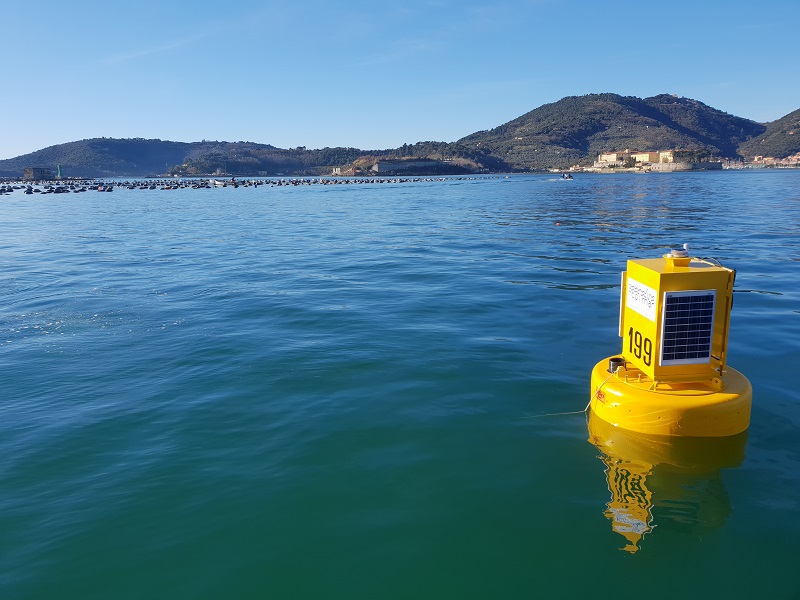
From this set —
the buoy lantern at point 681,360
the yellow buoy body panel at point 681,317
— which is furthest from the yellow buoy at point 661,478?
the yellow buoy body panel at point 681,317

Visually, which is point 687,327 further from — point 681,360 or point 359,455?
point 359,455

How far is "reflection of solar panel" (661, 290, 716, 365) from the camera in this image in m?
6.65

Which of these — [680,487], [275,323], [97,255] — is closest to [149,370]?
[275,323]

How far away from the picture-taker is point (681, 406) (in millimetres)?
6633

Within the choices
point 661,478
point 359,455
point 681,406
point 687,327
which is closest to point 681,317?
point 687,327

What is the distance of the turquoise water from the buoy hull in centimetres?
44

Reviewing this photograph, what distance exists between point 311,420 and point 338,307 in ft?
23.9

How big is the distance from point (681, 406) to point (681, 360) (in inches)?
22.8

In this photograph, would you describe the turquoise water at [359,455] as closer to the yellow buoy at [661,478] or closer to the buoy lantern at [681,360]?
the yellow buoy at [661,478]

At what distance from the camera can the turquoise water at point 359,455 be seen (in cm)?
504

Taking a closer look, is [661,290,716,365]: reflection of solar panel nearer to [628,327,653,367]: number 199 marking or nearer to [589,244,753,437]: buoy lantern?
[589,244,753,437]: buoy lantern

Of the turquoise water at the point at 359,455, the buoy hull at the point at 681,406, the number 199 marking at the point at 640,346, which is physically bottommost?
the turquoise water at the point at 359,455

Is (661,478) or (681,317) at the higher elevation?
(681,317)

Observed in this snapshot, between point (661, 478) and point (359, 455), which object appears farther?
point (359, 455)
